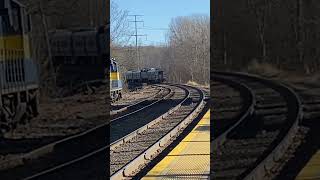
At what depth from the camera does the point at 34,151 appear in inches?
71.1

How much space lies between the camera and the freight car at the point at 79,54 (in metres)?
1.85

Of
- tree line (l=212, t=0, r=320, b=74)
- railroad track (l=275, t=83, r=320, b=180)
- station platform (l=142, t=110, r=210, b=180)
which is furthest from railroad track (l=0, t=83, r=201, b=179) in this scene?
station platform (l=142, t=110, r=210, b=180)

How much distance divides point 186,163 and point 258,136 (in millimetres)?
4182

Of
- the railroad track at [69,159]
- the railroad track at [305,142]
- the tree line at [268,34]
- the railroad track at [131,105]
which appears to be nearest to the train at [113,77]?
the railroad track at [69,159]

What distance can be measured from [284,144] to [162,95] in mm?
15907

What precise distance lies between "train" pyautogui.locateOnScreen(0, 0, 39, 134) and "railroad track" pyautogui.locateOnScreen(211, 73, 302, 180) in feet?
2.54

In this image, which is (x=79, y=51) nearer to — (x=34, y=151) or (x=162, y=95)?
(x=34, y=151)

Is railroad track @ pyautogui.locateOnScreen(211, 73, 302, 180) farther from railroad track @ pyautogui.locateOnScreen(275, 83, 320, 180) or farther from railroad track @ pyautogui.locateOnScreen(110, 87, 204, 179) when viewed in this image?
railroad track @ pyautogui.locateOnScreen(110, 87, 204, 179)

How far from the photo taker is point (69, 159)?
1.87 meters

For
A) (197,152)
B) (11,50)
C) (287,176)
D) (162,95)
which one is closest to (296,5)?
(287,176)

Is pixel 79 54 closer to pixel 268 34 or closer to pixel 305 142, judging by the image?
pixel 268 34

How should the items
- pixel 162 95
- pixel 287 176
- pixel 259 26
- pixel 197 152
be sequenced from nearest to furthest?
1. pixel 287 176
2. pixel 259 26
3. pixel 197 152
4. pixel 162 95

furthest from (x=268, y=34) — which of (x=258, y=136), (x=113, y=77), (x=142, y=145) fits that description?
(x=142, y=145)

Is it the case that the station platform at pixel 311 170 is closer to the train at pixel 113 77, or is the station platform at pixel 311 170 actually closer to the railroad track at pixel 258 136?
the railroad track at pixel 258 136
